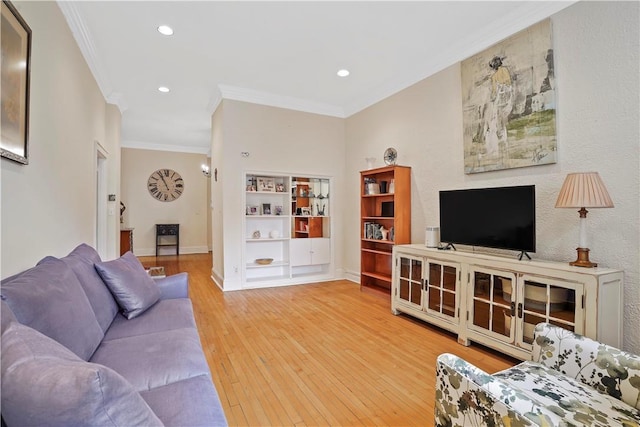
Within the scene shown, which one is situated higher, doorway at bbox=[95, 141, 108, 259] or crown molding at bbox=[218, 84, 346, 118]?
crown molding at bbox=[218, 84, 346, 118]

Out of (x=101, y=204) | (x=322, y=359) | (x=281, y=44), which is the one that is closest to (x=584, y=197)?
(x=322, y=359)

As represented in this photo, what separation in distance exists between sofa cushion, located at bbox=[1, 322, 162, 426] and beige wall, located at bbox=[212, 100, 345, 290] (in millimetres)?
3954

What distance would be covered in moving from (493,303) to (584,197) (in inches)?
40.8

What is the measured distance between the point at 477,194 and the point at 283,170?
9.87 ft

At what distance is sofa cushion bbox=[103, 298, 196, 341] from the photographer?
1.85 m

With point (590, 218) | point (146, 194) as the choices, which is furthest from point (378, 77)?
point (146, 194)

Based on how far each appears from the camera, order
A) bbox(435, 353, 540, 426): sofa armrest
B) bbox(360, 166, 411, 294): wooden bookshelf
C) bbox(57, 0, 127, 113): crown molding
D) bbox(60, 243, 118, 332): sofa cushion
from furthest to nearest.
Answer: bbox(360, 166, 411, 294): wooden bookshelf → bbox(57, 0, 127, 113): crown molding → bbox(60, 243, 118, 332): sofa cushion → bbox(435, 353, 540, 426): sofa armrest

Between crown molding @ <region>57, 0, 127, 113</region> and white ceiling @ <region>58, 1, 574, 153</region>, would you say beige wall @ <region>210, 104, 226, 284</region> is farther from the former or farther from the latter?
crown molding @ <region>57, 0, 127, 113</region>

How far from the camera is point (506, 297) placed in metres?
2.46

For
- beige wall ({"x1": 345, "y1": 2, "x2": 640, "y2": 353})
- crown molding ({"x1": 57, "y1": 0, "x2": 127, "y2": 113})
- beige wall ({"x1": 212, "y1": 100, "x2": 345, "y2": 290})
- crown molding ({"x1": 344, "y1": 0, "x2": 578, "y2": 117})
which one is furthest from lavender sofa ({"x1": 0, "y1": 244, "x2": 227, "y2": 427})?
crown molding ({"x1": 344, "y1": 0, "x2": 578, "y2": 117})

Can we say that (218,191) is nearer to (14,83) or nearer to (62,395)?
(14,83)

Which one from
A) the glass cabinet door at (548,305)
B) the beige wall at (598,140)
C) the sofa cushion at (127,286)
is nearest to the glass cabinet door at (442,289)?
the glass cabinet door at (548,305)

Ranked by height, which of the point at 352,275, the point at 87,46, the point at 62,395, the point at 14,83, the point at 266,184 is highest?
the point at 87,46

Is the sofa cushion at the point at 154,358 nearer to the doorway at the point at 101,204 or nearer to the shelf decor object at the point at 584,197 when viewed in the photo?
the shelf decor object at the point at 584,197
